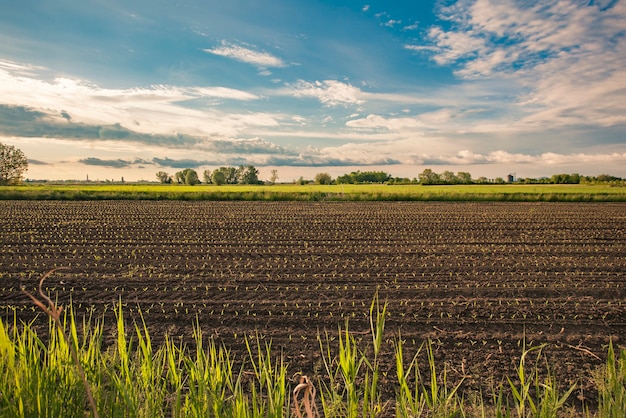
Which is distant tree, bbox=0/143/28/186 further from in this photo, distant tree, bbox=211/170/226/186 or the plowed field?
the plowed field

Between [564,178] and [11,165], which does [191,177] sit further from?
[564,178]

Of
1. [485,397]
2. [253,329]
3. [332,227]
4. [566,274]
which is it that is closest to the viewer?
[485,397]

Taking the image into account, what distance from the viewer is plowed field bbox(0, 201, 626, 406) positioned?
5.85m

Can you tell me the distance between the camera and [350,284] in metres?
8.80

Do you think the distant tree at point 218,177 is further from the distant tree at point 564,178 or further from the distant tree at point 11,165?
the distant tree at point 564,178

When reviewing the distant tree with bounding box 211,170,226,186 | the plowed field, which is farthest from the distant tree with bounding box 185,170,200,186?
the plowed field

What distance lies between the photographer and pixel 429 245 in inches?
536

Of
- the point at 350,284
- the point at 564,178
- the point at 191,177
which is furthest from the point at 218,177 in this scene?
the point at 350,284

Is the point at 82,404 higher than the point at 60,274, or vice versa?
the point at 82,404

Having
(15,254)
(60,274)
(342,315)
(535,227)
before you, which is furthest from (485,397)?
(535,227)

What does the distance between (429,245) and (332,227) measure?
207 inches

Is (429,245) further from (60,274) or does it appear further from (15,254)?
(15,254)

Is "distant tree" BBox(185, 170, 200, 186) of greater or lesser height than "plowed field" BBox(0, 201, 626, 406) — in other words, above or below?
above

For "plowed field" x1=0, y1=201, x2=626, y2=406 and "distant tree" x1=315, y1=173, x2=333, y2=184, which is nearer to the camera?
"plowed field" x1=0, y1=201, x2=626, y2=406
